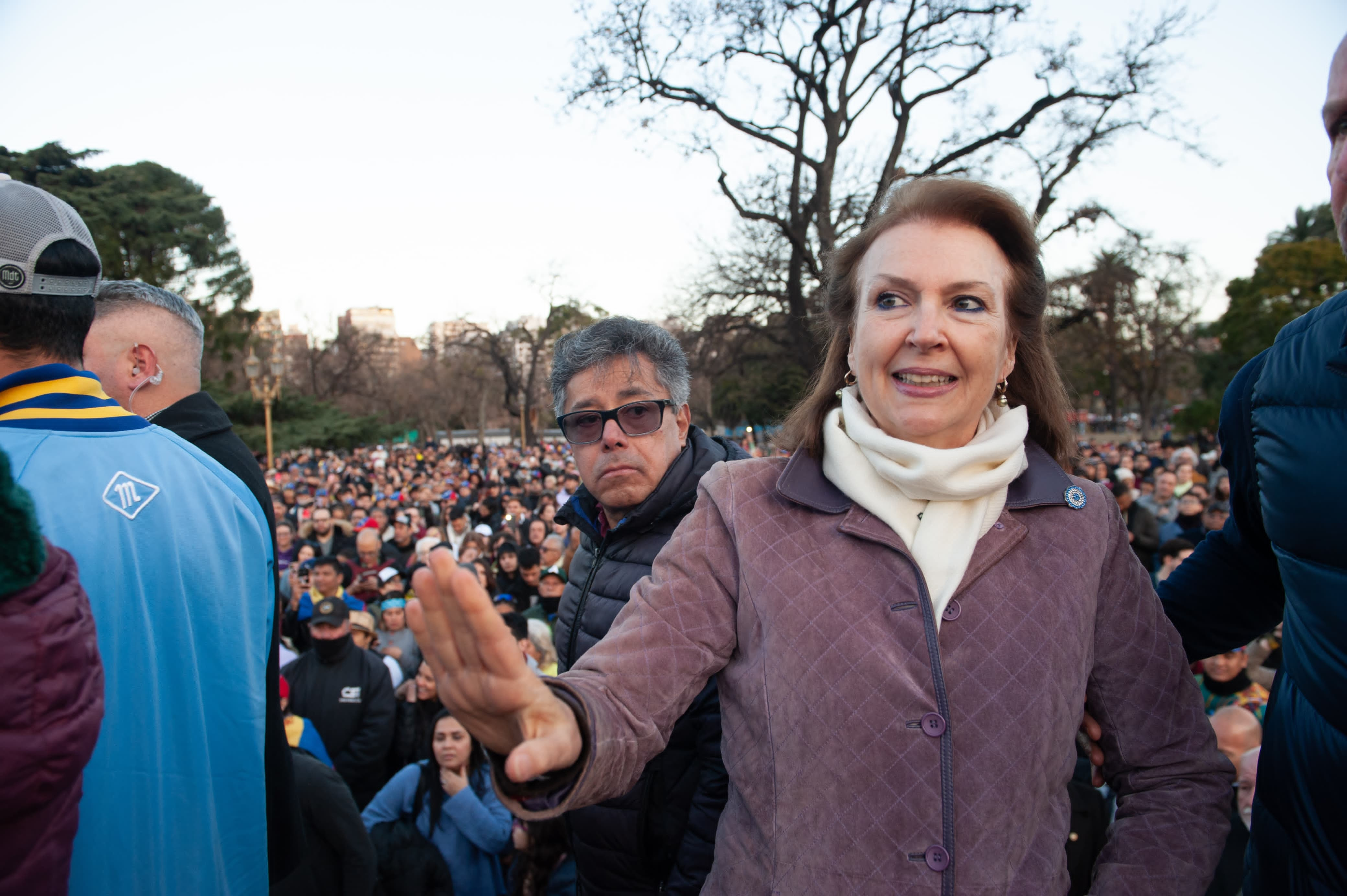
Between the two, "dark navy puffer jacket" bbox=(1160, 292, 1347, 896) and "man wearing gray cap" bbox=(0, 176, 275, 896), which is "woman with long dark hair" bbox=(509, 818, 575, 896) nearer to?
"man wearing gray cap" bbox=(0, 176, 275, 896)

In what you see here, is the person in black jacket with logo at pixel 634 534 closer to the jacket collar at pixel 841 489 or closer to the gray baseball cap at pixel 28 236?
the jacket collar at pixel 841 489

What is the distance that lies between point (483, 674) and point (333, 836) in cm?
278

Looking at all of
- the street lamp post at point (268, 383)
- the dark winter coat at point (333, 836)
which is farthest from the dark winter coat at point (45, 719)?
the street lamp post at point (268, 383)

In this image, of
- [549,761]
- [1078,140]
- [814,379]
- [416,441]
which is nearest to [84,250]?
[549,761]

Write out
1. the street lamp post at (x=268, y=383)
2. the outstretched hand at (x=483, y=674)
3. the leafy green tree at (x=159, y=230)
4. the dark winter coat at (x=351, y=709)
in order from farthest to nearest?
the leafy green tree at (x=159, y=230), the street lamp post at (x=268, y=383), the dark winter coat at (x=351, y=709), the outstretched hand at (x=483, y=674)

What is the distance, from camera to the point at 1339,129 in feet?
4.10

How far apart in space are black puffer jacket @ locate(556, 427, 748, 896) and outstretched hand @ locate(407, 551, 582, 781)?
0.69 metres

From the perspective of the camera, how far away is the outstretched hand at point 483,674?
3.02 feet

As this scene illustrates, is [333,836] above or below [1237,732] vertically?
below

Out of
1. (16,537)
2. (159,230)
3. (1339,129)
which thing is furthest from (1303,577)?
(159,230)

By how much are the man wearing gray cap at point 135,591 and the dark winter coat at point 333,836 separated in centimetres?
164

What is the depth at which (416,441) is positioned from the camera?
55.2 meters

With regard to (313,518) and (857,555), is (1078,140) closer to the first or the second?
(313,518)

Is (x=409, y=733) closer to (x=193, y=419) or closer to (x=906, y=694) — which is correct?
(x=193, y=419)
